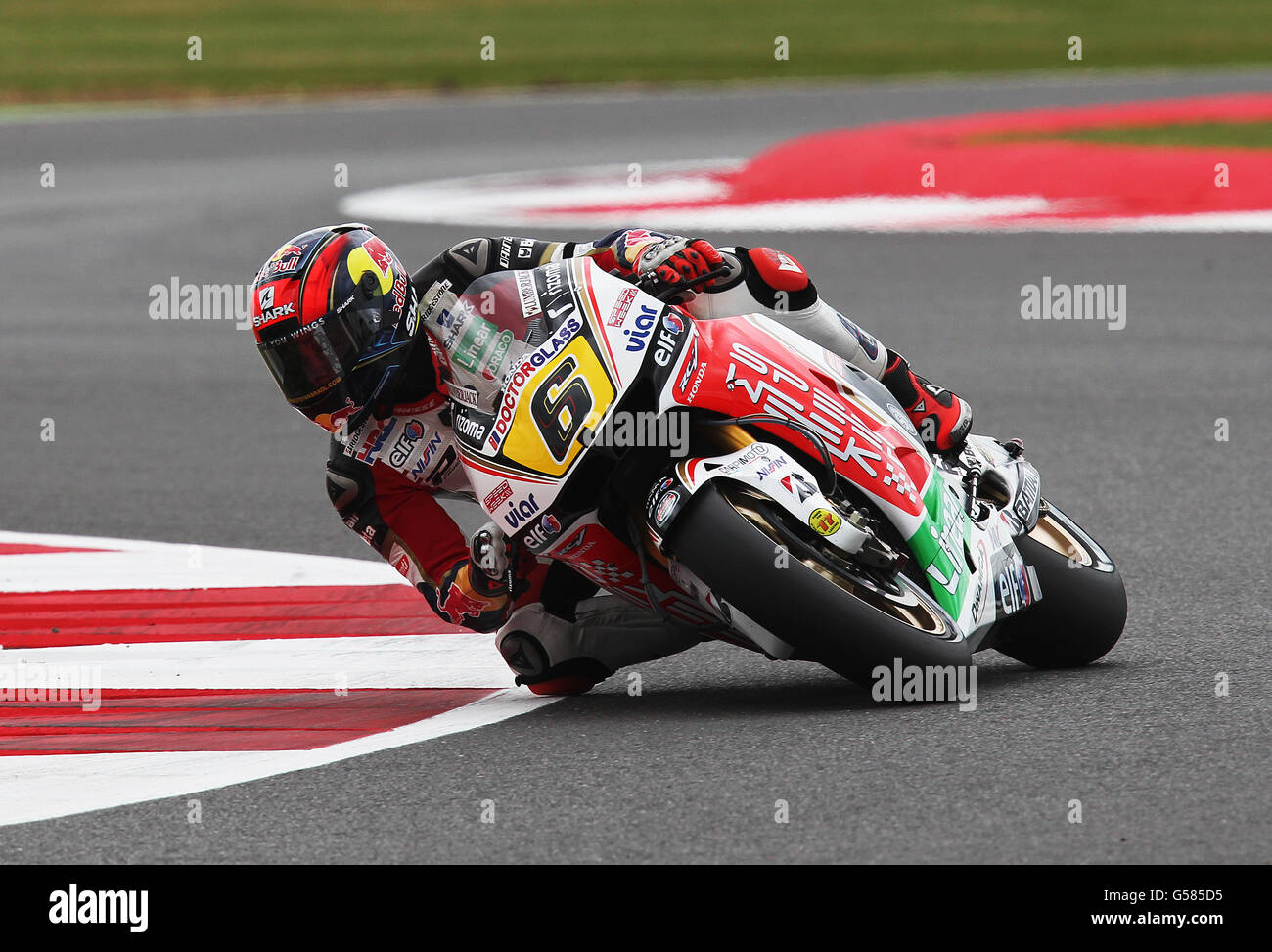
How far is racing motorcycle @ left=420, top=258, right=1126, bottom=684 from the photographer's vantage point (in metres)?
4.62

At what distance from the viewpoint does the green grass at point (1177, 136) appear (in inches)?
679

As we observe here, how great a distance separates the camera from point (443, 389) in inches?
201

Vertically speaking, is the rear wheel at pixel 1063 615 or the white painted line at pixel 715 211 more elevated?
the white painted line at pixel 715 211

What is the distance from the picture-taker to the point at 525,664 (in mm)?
5203

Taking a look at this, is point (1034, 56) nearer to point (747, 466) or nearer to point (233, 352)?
point (233, 352)

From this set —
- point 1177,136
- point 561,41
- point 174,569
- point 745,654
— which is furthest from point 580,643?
point 561,41

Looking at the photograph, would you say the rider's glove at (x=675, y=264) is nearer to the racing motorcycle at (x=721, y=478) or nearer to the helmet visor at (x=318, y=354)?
the racing motorcycle at (x=721, y=478)

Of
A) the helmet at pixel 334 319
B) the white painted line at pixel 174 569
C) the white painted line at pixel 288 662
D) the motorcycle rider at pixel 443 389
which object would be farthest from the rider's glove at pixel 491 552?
the white painted line at pixel 174 569

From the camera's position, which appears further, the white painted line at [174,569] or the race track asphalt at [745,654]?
the white painted line at [174,569]
